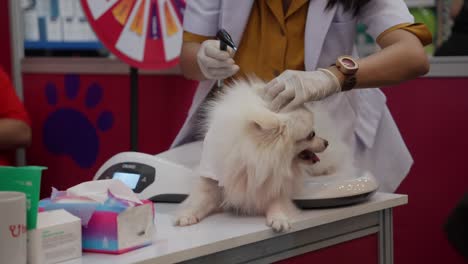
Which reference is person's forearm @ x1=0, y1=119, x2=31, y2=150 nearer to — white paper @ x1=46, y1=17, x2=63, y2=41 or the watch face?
white paper @ x1=46, y1=17, x2=63, y2=41

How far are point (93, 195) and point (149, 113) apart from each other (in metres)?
2.34

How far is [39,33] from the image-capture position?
365 centimetres

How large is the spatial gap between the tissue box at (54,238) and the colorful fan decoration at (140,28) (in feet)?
5.20

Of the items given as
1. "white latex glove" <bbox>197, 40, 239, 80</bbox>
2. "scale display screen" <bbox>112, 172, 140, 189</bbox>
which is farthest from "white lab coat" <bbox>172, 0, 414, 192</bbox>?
"scale display screen" <bbox>112, 172, 140, 189</bbox>

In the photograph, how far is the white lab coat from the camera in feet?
5.45

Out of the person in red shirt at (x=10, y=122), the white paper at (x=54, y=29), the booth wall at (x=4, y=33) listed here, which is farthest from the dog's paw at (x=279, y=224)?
the white paper at (x=54, y=29)

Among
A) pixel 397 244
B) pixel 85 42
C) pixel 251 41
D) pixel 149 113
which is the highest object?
pixel 251 41

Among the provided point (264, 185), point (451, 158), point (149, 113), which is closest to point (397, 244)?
point (451, 158)

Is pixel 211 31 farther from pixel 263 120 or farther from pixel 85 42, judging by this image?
pixel 85 42

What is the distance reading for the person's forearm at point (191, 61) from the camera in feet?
5.79

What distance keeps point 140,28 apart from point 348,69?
1322 mm

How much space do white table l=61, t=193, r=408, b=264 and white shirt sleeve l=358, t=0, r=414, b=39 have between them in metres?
0.44

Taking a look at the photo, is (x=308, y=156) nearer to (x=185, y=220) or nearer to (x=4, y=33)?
(x=185, y=220)

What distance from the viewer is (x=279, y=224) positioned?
1208mm
